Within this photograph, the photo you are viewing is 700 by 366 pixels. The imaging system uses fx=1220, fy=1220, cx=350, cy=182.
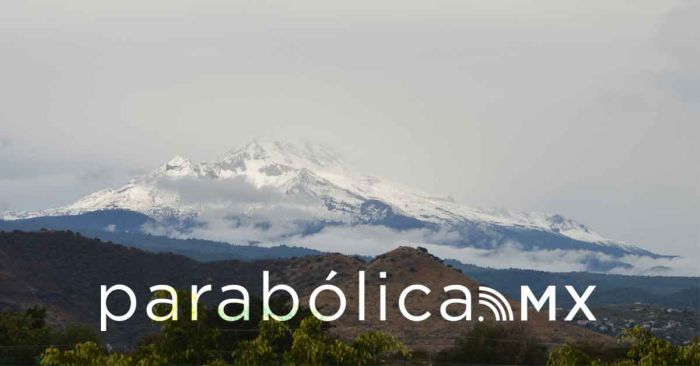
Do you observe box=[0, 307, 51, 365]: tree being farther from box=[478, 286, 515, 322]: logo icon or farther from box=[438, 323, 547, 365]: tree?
box=[478, 286, 515, 322]: logo icon

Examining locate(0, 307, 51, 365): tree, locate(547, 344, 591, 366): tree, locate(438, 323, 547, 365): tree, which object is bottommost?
locate(438, 323, 547, 365): tree

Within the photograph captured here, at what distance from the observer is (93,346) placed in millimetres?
45281

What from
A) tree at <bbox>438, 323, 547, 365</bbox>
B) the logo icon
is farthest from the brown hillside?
tree at <bbox>438, 323, 547, 365</bbox>

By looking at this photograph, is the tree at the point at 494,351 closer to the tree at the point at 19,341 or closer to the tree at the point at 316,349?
the tree at the point at 19,341

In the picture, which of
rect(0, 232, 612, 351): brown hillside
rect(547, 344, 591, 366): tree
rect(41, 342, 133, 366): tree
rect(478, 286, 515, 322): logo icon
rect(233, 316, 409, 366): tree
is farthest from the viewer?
rect(478, 286, 515, 322): logo icon

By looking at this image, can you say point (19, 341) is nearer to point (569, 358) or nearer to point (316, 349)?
point (316, 349)

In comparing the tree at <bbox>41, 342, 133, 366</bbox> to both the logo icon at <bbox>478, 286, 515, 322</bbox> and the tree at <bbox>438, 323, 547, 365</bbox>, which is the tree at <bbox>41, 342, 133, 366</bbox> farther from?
the logo icon at <bbox>478, 286, 515, 322</bbox>

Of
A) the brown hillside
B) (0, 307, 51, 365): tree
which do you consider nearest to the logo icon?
the brown hillside

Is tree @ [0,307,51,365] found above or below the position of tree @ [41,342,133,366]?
below

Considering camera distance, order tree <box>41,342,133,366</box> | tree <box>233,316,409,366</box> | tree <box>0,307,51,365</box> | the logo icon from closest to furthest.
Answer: tree <box>41,342,133,366</box> → tree <box>233,316,409,366</box> → tree <box>0,307,51,365</box> → the logo icon

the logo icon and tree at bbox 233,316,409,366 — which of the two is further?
the logo icon

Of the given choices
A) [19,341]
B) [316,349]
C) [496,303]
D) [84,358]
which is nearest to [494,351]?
[19,341]

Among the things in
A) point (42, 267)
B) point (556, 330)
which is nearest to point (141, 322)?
point (42, 267)

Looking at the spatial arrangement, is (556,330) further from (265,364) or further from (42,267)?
(265,364)
